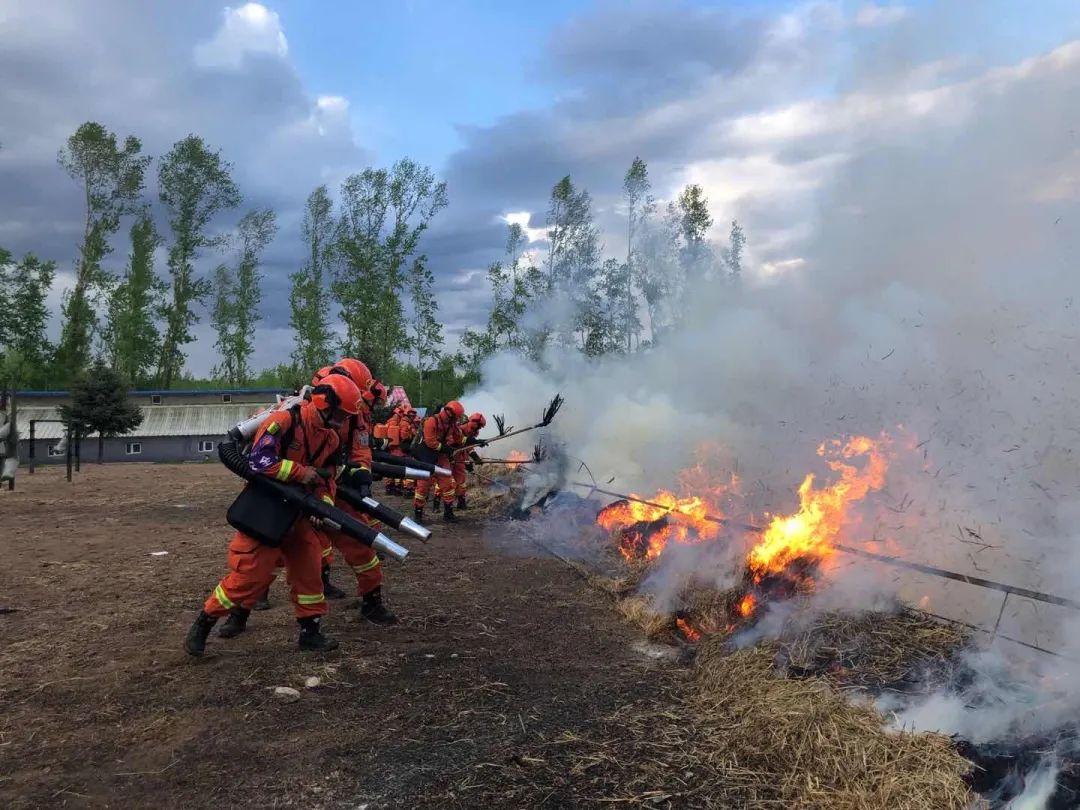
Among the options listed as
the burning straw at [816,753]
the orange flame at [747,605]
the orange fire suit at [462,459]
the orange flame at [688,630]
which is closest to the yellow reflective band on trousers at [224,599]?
the burning straw at [816,753]

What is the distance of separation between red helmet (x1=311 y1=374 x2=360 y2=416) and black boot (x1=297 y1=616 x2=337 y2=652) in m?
1.67

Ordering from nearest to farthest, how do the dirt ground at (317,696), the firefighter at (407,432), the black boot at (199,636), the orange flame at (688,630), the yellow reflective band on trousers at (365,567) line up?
the dirt ground at (317,696)
the black boot at (199,636)
the orange flame at (688,630)
the yellow reflective band on trousers at (365,567)
the firefighter at (407,432)

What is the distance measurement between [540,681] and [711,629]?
1.56 metres

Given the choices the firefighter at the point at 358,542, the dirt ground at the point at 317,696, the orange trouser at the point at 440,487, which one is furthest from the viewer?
the orange trouser at the point at 440,487

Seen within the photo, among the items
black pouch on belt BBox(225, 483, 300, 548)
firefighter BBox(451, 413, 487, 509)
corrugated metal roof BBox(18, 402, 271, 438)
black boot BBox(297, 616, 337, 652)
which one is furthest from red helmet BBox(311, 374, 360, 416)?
corrugated metal roof BBox(18, 402, 271, 438)

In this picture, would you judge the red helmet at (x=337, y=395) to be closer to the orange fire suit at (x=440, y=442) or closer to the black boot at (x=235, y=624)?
the black boot at (x=235, y=624)

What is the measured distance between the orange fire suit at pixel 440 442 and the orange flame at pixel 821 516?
703 centimetres

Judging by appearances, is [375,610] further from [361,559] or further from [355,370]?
[355,370]

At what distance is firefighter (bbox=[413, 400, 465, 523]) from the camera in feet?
40.1

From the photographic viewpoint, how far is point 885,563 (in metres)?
5.36

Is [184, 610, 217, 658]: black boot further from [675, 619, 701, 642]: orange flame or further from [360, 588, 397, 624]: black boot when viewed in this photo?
[675, 619, 701, 642]: orange flame

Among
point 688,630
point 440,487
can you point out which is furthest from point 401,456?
point 688,630

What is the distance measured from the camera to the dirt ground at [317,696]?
3.60 meters

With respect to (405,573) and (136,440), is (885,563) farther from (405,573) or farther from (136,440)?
(136,440)
